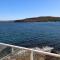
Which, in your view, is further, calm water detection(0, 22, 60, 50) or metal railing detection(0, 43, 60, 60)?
calm water detection(0, 22, 60, 50)

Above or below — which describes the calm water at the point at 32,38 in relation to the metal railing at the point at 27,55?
below

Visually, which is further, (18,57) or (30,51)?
(18,57)

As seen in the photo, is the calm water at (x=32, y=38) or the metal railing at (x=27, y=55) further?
the calm water at (x=32, y=38)

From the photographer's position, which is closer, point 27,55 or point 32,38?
point 27,55

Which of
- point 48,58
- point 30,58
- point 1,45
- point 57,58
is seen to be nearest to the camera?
point 57,58

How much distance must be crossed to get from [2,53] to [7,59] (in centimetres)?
38

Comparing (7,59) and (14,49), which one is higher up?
(14,49)

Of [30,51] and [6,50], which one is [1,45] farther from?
[30,51]

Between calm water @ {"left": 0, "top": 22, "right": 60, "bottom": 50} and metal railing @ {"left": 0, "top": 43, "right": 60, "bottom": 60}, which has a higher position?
metal railing @ {"left": 0, "top": 43, "right": 60, "bottom": 60}

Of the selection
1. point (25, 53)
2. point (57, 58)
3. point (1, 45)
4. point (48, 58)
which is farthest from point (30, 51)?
point (1, 45)

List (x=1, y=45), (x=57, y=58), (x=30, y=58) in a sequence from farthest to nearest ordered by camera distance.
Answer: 1. (x=1, y=45)
2. (x=30, y=58)
3. (x=57, y=58)

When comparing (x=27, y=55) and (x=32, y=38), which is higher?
(x=27, y=55)

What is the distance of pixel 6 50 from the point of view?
3607 millimetres

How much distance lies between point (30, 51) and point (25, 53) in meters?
0.15
